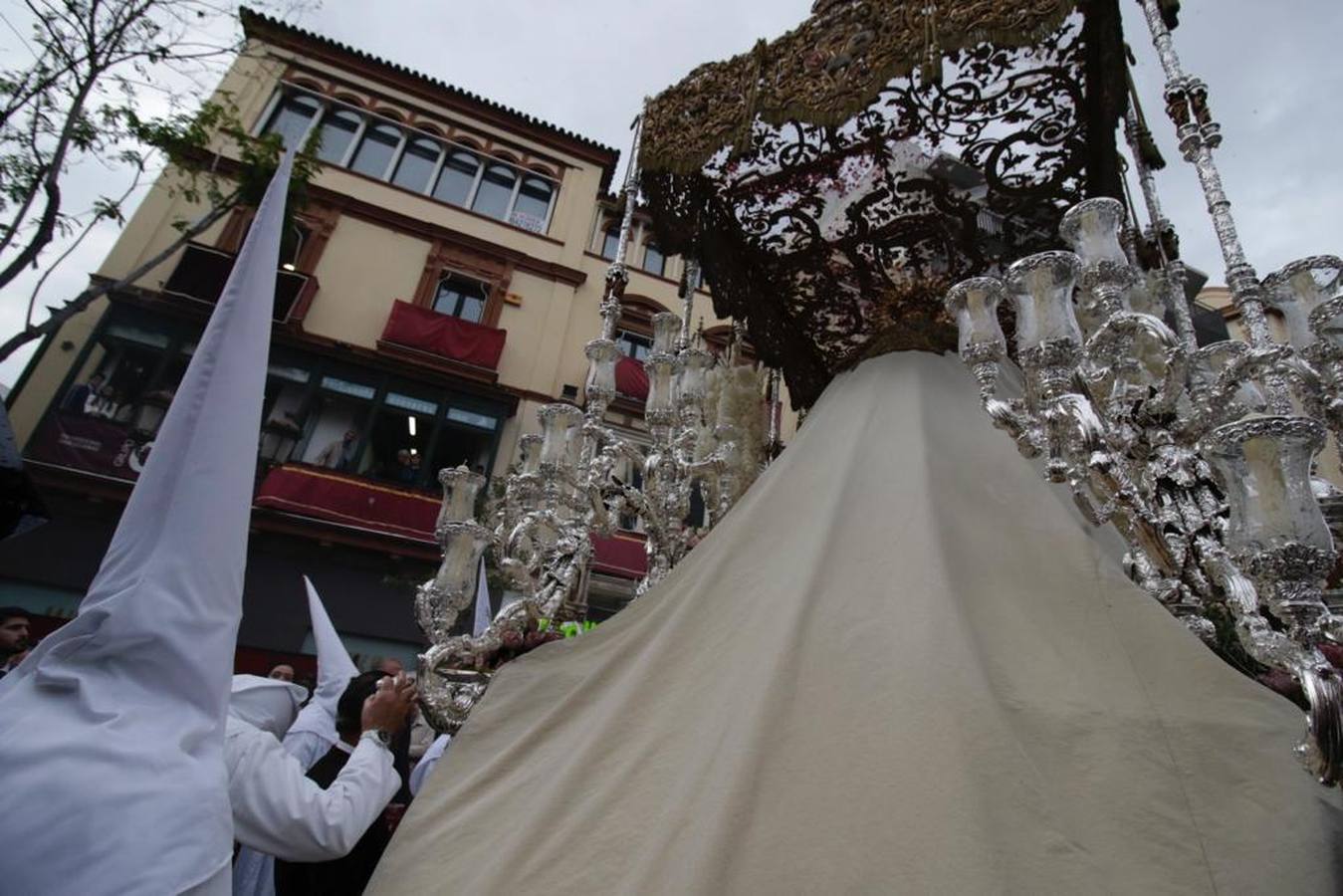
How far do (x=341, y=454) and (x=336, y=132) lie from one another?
27.1 ft

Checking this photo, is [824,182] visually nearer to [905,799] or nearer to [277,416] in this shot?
[905,799]

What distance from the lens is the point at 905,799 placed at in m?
1.47

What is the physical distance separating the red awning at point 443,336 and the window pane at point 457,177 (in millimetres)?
3574

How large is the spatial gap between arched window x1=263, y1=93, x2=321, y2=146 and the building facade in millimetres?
59

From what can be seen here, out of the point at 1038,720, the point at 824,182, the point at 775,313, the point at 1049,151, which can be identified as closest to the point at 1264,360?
the point at 1038,720

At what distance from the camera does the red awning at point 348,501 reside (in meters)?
11.9

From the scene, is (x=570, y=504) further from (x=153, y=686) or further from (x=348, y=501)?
(x=348, y=501)

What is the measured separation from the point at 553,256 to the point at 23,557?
1153 cm

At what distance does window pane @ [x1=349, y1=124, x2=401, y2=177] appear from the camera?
15797 mm

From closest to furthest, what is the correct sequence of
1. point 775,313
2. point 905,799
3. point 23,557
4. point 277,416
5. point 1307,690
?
point 1307,690
point 905,799
point 775,313
point 23,557
point 277,416

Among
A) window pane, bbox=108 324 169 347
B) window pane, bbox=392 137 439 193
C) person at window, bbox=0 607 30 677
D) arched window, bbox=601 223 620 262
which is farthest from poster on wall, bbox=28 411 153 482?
arched window, bbox=601 223 620 262

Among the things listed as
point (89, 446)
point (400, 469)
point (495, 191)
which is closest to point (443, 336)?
point (400, 469)

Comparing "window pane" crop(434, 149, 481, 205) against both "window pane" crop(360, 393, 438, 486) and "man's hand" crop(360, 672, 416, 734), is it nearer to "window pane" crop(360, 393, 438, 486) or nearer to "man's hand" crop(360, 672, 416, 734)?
"window pane" crop(360, 393, 438, 486)

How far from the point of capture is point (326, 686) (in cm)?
355
